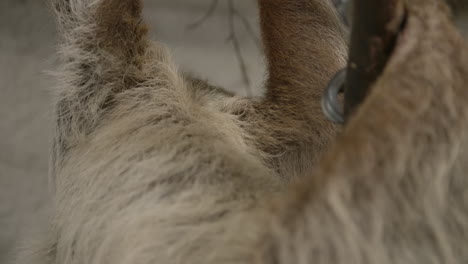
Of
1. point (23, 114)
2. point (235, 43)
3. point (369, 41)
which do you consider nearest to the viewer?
point (369, 41)

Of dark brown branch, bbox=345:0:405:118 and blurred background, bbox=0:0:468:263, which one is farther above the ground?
dark brown branch, bbox=345:0:405:118

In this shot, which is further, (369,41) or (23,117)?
(23,117)

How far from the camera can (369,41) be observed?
70 centimetres

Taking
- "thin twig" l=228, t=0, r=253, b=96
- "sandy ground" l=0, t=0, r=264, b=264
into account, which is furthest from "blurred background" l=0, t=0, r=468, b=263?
"thin twig" l=228, t=0, r=253, b=96

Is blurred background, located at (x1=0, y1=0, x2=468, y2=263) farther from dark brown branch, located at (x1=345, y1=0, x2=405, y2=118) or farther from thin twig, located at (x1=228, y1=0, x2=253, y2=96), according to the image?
dark brown branch, located at (x1=345, y1=0, x2=405, y2=118)

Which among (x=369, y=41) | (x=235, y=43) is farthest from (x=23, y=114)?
(x=369, y=41)

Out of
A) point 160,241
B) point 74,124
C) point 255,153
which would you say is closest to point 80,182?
point 74,124

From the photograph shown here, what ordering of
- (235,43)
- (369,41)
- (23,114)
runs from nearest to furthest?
(369,41)
(23,114)
(235,43)

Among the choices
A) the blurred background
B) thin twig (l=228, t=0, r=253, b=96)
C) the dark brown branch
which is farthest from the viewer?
thin twig (l=228, t=0, r=253, b=96)

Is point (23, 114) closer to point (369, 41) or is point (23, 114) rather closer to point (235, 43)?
point (235, 43)

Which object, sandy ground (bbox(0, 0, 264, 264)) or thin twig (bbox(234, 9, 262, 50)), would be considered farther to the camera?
thin twig (bbox(234, 9, 262, 50))

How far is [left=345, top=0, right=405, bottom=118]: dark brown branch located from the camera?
0.68 metres

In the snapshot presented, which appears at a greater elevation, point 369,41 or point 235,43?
point 369,41

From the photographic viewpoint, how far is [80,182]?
1.04 meters
